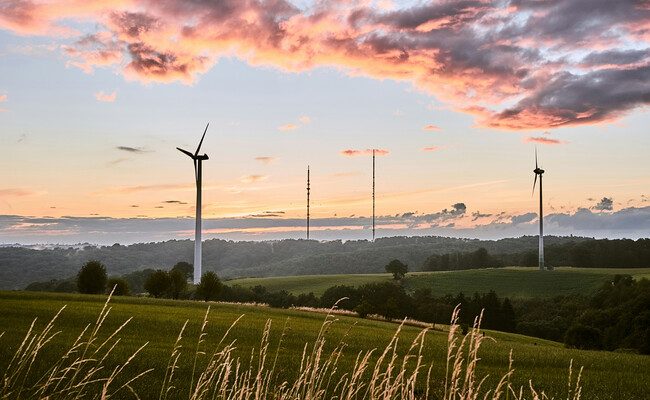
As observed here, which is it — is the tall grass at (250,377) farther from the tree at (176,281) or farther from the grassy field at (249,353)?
the tree at (176,281)

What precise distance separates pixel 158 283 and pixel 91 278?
845 centimetres

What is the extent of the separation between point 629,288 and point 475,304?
88.9 ft

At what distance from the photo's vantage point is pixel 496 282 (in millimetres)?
167875

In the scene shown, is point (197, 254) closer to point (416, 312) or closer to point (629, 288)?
point (416, 312)

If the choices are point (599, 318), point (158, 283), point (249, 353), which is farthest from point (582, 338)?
point (158, 283)

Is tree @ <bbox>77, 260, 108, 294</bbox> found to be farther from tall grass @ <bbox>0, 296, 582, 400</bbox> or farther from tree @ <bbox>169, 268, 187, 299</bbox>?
tall grass @ <bbox>0, 296, 582, 400</bbox>

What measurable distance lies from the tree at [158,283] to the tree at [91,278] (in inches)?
226

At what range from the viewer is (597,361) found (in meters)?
34.9

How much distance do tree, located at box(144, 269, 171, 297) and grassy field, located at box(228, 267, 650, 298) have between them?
3071 inches

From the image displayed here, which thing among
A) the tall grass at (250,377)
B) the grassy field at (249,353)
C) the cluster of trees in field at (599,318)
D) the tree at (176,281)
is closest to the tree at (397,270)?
the cluster of trees in field at (599,318)

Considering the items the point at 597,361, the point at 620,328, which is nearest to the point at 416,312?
the point at 620,328

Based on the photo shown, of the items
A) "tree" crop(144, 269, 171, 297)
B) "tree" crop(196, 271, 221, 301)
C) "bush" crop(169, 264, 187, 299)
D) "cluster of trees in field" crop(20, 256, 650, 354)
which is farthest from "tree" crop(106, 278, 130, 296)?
"tree" crop(196, 271, 221, 301)

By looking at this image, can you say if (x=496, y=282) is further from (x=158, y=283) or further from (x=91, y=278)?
(x=91, y=278)

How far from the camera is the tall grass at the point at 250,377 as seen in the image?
7.96 metres
